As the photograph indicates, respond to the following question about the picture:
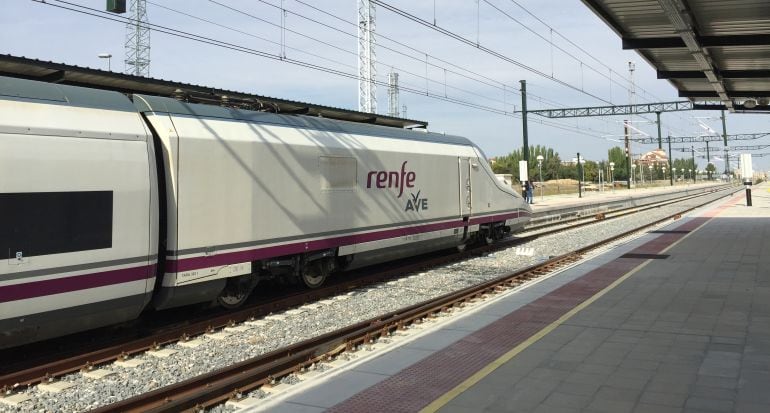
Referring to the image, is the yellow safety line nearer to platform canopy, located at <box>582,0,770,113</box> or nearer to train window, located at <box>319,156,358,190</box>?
train window, located at <box>319,156,358,190</box>

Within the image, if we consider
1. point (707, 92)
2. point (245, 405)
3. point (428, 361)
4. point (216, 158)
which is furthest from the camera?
point (707, 92)

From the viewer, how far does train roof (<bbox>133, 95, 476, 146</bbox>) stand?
7661mm

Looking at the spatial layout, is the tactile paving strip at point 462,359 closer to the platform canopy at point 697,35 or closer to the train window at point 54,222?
the train window at point 54,222

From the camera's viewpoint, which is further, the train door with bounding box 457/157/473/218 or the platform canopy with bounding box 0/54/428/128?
the train door with bounding box 457/157/473/218

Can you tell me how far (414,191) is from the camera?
42.0ft

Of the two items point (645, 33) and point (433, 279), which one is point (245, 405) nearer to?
point (433, 279)

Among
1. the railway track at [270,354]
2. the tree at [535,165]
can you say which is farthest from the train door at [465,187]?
the tree at [535,165]

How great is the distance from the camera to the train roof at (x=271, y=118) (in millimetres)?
7661

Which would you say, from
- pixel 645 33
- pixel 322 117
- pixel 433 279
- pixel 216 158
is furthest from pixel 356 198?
pixel 645 33

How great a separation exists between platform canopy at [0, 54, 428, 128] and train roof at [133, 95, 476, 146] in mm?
447

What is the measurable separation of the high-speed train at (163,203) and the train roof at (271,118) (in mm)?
31

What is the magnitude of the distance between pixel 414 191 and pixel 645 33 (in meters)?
7.01

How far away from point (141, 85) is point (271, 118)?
2.01m

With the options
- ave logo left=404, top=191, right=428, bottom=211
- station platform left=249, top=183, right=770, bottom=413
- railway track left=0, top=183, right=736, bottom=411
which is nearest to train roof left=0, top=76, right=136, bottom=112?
railway track left=0, top=183, right=736, bottom=411
